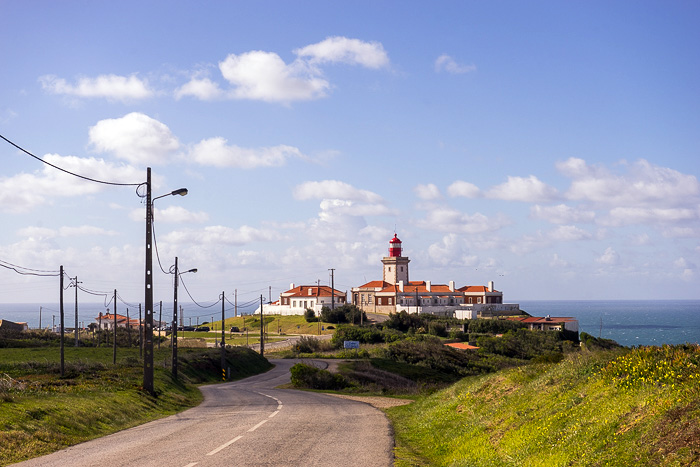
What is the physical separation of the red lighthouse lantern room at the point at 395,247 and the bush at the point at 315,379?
324ft

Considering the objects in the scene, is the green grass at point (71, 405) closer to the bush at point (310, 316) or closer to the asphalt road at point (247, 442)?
the asphalt road at point (247, 442)

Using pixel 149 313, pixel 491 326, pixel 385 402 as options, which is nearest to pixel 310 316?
pixel 491 326

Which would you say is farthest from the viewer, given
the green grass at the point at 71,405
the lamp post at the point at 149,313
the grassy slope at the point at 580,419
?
the lamp post at the point at 149,313

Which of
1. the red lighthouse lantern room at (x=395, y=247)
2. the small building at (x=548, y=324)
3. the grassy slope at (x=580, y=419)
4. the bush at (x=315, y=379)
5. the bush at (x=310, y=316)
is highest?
the red lighthouse lantern room at (x=395, y=247)

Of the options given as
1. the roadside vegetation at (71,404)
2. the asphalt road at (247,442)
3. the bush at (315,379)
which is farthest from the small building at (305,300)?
the asphalt road at (247,442)

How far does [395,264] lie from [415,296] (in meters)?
8.95

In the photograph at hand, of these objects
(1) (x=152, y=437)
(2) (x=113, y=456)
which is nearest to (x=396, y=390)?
(1) (x=152, y=437)

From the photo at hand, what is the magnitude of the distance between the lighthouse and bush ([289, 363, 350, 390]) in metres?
97.5

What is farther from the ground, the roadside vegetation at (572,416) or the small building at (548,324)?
the roadside vegetation at (572,416)

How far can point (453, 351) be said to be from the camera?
79812 millimetres

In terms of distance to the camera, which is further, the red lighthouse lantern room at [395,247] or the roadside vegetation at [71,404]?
the red lighthouse lantern room at [395,247]

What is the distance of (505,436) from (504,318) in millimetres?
115641

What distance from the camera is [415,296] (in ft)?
440

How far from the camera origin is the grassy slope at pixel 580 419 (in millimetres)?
9180
